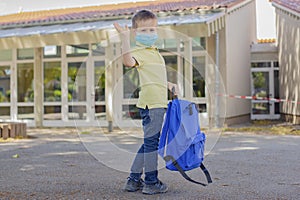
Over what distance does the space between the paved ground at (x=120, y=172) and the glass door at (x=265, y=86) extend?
797cm

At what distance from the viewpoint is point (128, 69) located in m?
10.9

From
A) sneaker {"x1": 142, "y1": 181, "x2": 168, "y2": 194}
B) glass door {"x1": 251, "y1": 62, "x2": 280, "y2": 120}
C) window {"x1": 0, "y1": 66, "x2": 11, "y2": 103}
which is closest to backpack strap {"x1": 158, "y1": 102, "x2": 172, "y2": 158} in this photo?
sneaker {"x1": 142, "y1": 181, "x2": 168, "y2": 194}

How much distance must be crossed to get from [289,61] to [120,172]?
10.5 metres

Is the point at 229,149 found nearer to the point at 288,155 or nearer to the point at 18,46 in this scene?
the point at 288,155

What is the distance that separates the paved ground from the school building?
11.3 ft

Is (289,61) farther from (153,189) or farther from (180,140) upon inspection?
(153,189)

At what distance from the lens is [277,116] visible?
1528 cm

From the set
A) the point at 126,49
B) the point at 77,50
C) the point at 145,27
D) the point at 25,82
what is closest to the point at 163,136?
the point at 126,49

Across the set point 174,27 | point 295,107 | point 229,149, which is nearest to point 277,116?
point 295,107

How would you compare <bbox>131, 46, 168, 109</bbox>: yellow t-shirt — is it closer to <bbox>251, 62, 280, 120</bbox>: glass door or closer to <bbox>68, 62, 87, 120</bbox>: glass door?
<bbox>68, 62, 87, 120</bbox>: glass door

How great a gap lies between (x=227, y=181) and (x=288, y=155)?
2.35 meters

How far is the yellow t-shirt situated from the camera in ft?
11.3

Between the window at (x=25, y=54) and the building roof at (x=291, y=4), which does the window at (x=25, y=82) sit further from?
the building roof at (x=291, y=4)

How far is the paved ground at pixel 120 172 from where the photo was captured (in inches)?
140
